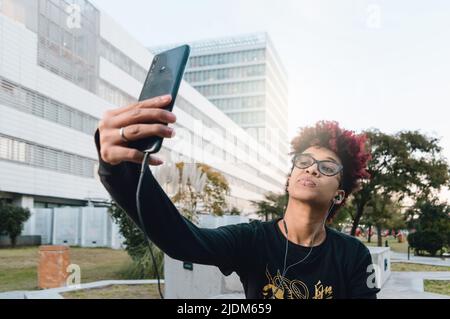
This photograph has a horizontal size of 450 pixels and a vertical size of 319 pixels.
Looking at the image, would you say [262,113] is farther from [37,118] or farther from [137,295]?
[137,295]

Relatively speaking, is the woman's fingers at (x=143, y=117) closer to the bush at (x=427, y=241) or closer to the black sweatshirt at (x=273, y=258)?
the black sweatshirt at (x=273, y=258)

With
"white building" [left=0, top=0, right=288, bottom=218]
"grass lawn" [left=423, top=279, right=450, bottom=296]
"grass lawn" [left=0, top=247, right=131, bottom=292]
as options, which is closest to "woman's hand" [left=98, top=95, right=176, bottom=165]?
"grass lawn" [left=423, top=279, right=450, bottom=296]

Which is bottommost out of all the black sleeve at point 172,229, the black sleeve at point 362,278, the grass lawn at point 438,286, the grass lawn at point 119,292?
the grass lawn at point 438,286

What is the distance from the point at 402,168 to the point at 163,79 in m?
15.2

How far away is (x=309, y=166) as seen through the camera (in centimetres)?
158

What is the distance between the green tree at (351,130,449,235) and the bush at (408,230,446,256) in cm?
310

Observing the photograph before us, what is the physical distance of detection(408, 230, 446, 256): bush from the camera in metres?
18.0

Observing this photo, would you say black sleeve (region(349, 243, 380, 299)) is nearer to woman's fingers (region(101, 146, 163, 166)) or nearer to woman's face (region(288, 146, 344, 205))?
woman's face (region(288, 146, 344, 205))

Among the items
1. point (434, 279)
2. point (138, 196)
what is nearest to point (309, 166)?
point (138, 196)

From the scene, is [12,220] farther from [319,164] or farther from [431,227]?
[319,164]

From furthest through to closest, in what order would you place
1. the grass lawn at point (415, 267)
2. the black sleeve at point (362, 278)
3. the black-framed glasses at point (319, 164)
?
the grass lawn at point (415, 267)
the black-framed glasses at point (319, 164)
the black sleeve at point (362, 278)

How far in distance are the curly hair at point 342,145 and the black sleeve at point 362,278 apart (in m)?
0.24

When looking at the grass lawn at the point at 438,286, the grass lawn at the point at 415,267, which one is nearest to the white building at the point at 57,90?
the grass lawn at the point at 415,267

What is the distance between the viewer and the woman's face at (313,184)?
4.99 ft
